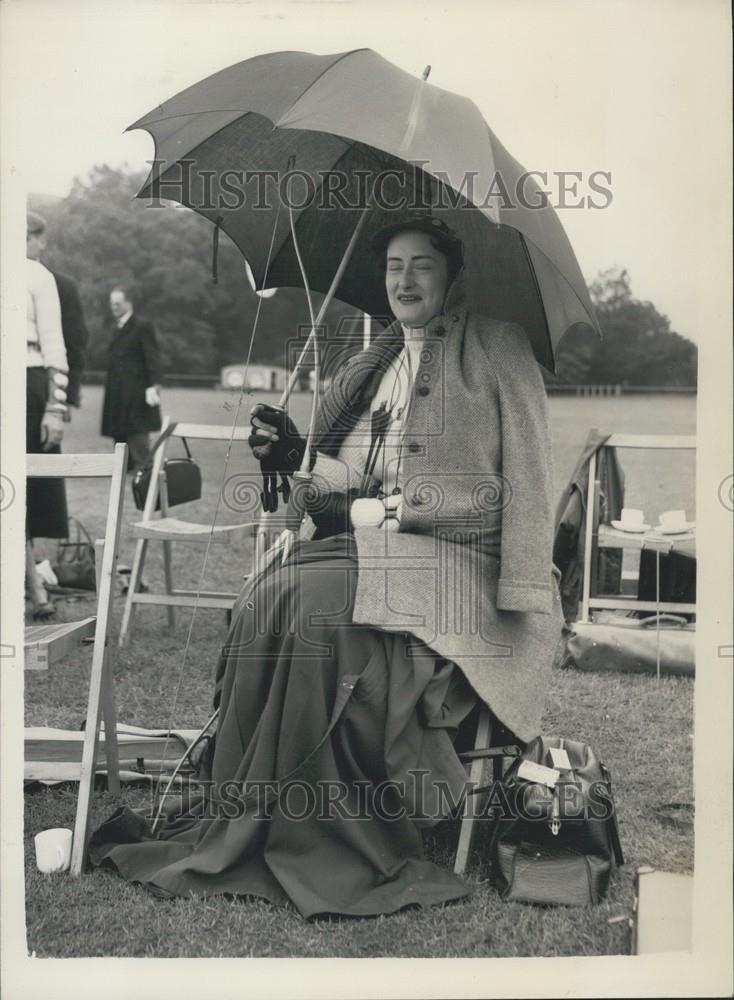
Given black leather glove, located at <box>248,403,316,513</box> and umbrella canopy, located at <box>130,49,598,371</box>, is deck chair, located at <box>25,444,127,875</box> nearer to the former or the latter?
black leather glove, located at <box>248,403,316,513</box>

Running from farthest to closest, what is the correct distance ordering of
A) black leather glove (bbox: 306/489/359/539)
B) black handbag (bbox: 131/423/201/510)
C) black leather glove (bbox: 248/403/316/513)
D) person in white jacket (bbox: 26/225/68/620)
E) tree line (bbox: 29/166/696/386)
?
1. tree line (bbox: 29/166/696/386)
2. black handbag (bbox: 131/423/201/510)
3. person in white jacket (bbox: 26/225/68/620)
4. black leather glove (bbox: 306/489/359/539)
5. black leather glove (bbox: 248/403/316/513)

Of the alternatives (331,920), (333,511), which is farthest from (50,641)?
(331,920)

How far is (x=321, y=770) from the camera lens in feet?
10.3

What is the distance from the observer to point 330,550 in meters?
3.50

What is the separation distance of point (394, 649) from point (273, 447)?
0.83m

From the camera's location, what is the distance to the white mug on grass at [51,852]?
323 centimetres

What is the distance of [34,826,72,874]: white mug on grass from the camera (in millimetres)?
3227

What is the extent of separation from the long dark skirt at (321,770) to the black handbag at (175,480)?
3202 mm

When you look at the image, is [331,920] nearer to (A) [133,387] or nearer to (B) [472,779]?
(B) [472,779]

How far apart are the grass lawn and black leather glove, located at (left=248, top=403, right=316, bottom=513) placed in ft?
2.90

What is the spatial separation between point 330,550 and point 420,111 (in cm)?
142

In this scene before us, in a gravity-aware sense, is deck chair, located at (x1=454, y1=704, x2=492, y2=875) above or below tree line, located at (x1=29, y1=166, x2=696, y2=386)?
below

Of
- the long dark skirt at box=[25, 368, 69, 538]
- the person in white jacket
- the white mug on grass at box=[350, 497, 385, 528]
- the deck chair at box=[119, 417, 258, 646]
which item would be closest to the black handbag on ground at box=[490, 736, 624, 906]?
the white mug on grass at box=[350, 497, 385, 528]

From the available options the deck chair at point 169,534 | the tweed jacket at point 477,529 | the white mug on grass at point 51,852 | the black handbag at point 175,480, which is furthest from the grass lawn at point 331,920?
the black handbag at point 175,480
